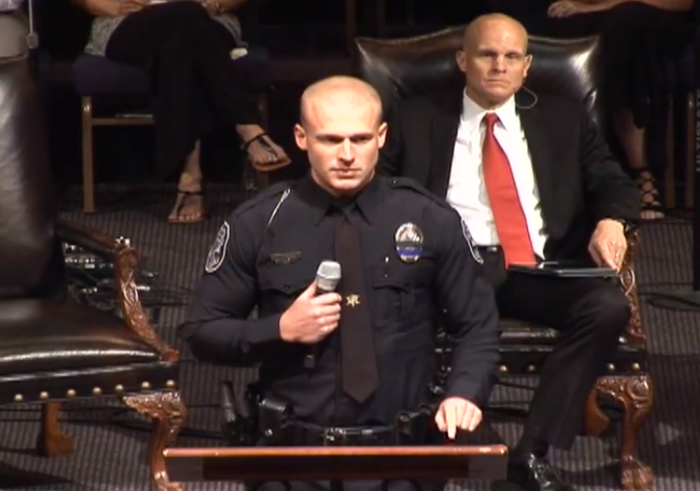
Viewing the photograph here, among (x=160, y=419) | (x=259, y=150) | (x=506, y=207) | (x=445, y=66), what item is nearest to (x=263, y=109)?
(x=259, y=150)

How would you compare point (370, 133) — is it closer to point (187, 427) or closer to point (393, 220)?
point (393, 220)

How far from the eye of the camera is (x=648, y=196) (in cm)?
716

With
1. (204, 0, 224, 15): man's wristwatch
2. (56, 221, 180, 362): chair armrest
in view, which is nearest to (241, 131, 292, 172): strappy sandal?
(204, 0, 224, 15): man's wristwatch

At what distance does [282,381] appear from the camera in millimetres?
3898

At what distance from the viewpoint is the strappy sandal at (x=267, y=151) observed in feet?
22.5

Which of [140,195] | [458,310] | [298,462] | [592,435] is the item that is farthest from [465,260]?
[140,195]

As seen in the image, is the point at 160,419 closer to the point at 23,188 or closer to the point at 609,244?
the point at 23,188

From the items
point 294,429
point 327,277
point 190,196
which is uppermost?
point 190,196

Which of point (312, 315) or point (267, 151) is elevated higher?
point (267, 151)

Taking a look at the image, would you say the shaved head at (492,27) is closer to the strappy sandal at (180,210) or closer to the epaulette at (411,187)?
the epaulette at (411,187)

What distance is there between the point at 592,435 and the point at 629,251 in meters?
0.64

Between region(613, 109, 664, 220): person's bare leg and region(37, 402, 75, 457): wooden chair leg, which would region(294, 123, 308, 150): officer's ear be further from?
region(613, 109, 664, 220): person's bare leg

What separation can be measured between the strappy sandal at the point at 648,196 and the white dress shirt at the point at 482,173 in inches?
77.2

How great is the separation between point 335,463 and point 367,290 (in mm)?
773
